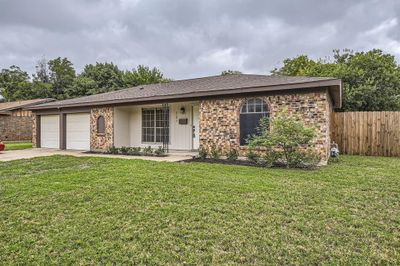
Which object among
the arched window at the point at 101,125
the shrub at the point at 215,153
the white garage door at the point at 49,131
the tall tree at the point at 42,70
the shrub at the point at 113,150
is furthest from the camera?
the tall tree at the point at 42,70

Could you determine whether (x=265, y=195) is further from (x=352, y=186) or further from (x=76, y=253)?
(x=76, y=253)

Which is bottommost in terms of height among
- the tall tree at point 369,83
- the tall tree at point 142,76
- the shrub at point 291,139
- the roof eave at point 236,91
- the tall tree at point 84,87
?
the shrub at point 291,139

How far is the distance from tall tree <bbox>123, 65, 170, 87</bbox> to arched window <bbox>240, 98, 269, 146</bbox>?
2339 centimetres

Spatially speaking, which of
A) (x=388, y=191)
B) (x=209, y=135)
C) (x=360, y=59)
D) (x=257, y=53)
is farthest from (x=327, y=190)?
(x=257, y=53)

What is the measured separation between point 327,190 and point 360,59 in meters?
16.0

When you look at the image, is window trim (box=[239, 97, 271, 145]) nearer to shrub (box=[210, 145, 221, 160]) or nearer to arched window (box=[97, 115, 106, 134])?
shrub (box=[210, 145, 221, 160])

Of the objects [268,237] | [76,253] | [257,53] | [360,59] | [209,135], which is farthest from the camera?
[257,53]

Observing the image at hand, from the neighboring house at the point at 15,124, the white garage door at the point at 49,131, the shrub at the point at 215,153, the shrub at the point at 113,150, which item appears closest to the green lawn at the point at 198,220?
the shrub at the point at 215,153

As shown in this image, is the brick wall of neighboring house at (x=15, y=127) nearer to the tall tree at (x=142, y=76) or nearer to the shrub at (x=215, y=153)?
the tall tree at (x=142, y=76)

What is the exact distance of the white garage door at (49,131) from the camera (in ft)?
48.6

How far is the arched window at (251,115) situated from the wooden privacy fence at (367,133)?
172 inches

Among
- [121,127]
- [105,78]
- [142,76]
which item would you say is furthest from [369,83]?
[105,78]

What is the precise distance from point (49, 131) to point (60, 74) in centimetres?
2736

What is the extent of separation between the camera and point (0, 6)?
11.9 metres
